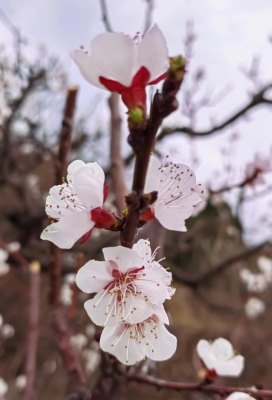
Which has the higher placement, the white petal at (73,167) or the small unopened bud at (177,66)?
the small unopened bud at (177,66)

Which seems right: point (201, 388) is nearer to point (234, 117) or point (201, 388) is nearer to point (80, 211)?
point (80, 211)

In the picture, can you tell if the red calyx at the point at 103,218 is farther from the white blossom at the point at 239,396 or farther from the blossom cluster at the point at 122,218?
the white blossom at the point at 239,396

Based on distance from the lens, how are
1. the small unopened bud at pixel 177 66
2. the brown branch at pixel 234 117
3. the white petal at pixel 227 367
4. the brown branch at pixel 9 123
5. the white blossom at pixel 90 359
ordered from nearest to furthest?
the small unopened bud at pixel 177 66 < the white petal at pixel 227 367 < the brown branch at pixel 234 117 < the brown branch at pixel 9 123 < the white blossom at pixel 90 359

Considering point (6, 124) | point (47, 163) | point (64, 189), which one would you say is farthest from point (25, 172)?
point (64, 189)

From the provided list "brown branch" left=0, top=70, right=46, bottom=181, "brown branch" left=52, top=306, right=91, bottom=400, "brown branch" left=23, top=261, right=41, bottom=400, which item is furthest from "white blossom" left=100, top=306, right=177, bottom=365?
"brown branch" left=0, top=70, right=46, bottom=181

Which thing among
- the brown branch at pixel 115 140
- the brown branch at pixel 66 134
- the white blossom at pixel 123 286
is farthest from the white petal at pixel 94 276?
the brown branch at pixel 115 140

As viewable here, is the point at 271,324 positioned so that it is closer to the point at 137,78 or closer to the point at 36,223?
the point at 36,223

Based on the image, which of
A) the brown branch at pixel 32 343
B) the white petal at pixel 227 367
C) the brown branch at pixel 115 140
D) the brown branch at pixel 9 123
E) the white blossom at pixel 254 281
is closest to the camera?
the white petal at pixel 227 367

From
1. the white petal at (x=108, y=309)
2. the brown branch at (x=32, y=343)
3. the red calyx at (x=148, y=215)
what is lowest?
the brown branch at (x=32, y=343)
